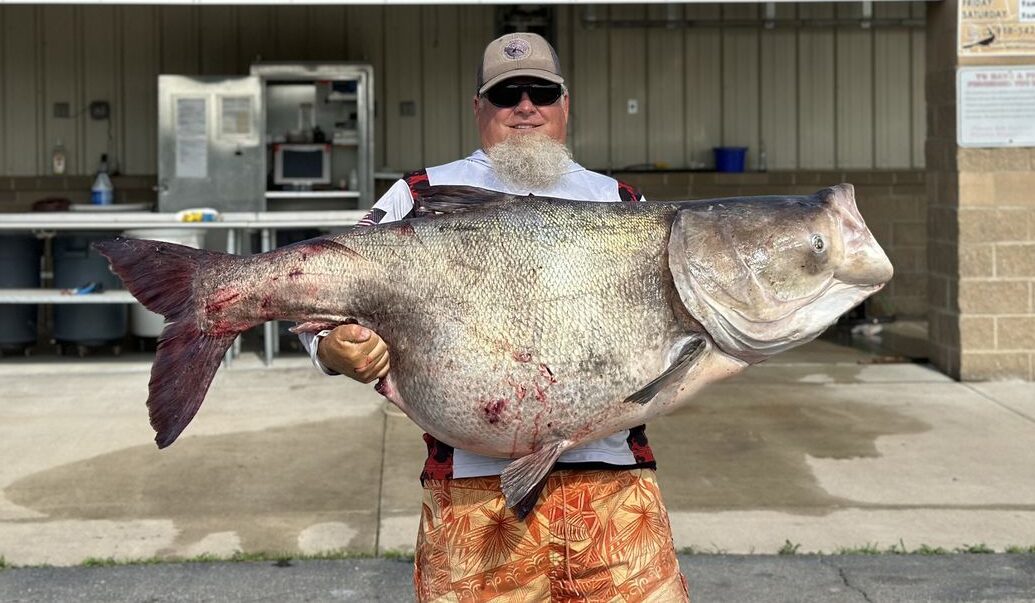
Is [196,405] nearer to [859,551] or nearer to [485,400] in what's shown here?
[485,400]

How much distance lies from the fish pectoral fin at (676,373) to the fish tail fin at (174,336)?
0.81 meters

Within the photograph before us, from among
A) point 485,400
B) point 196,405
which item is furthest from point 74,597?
point 485,400

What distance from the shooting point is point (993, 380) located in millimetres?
9281

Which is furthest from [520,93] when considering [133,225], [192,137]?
[192,137]

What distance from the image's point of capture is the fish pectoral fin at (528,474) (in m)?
2.66

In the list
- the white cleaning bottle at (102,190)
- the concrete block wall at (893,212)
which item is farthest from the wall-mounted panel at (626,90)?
the white cleaning bottle at (102,190)

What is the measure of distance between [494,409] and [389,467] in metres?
4.36

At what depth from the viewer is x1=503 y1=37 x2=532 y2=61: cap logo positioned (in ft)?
10.2

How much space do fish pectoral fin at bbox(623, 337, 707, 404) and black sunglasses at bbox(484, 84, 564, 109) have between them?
806mm

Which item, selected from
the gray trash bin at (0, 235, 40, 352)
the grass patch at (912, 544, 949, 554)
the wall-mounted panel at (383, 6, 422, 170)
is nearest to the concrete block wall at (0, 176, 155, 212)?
the gray trash bin at (0, 235, 40, 352)

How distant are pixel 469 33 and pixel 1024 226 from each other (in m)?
5.84

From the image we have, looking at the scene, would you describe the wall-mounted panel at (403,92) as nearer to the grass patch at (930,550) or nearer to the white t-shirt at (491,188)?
the grass patch at (930,550)

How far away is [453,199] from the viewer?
9.17 ft

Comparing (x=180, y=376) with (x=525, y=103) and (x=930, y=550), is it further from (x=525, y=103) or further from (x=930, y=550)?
(x=930, y=550)
